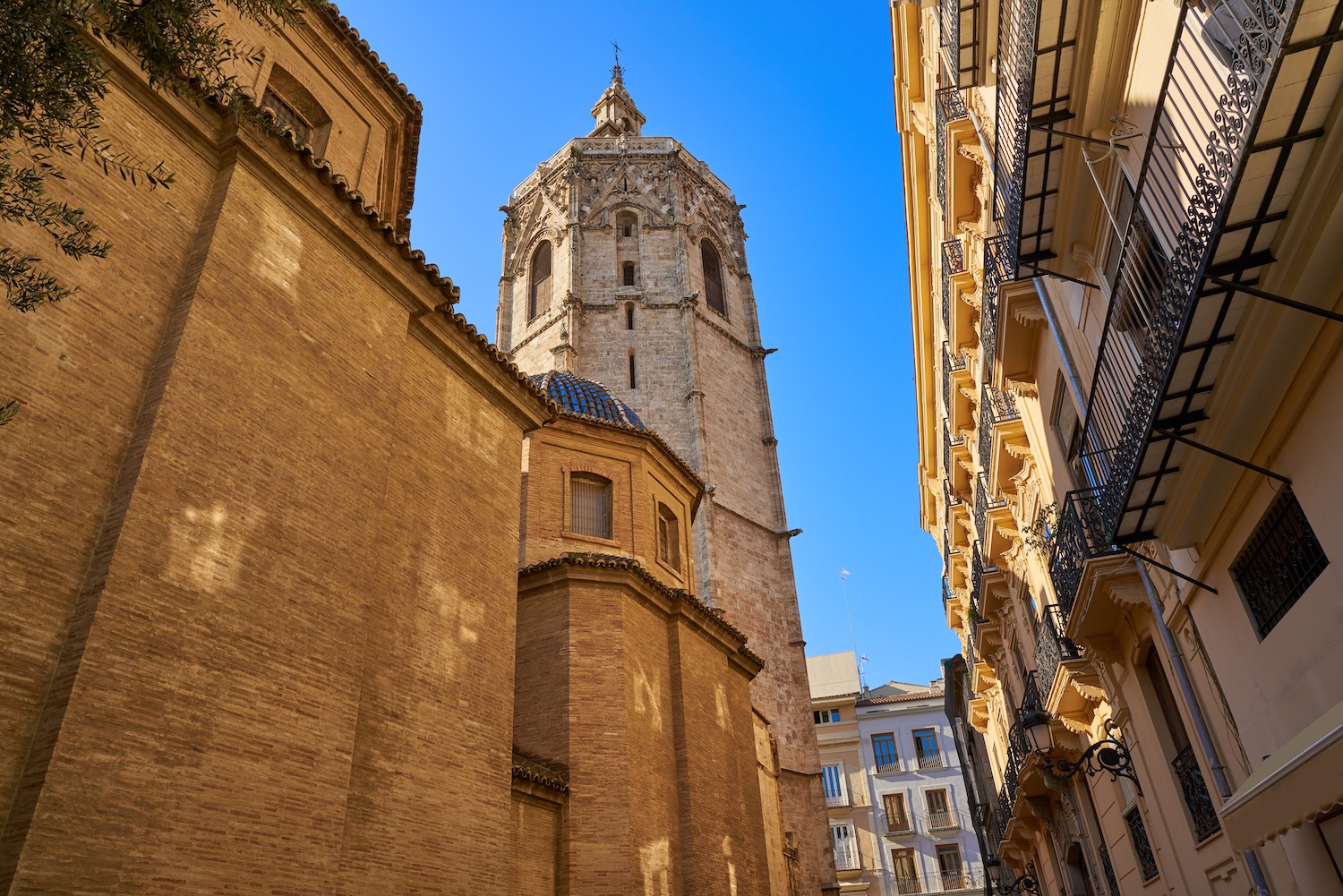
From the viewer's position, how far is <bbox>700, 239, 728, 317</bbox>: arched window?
123 ft

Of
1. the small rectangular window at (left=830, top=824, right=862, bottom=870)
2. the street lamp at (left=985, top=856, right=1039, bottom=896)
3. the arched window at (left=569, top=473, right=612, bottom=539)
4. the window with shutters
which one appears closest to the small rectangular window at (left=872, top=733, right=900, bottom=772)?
the small rectangular window at (left=830, top=824, right=862, bottom=870)

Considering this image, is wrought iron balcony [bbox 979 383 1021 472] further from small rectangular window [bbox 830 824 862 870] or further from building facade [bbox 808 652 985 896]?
small rectangular window [bbox 830 824 862 870]

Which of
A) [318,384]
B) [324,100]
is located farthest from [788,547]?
[318,384]

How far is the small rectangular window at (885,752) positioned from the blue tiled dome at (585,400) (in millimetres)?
26553

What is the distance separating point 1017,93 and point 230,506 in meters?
7.65

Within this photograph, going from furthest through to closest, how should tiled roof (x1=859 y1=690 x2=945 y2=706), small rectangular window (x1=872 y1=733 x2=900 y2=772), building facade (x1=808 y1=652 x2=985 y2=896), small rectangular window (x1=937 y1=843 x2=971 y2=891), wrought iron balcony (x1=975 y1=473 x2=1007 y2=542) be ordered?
1. tiled roof (x1=859 y1=690 x2=945 y2=706)
2. small rectangular window (x1=872 y1=733 x2=900 y2=772)
3. building facade (x1=808 y1=652 x2=985 y2=896)
4. small rectangular window (x1=937 y1=843 x2=971 y2=891)
5. wrought iron balcony (x1=975 y1=473 x2=1007 y2=542)

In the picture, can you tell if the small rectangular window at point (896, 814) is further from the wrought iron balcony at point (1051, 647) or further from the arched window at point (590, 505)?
the arched window at point (590, 505)

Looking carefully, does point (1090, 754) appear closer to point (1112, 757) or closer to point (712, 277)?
point (1112, 757)

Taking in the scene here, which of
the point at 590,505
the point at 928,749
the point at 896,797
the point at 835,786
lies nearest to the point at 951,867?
the point at 896,797

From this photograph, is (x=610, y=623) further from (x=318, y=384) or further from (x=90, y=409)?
(x=90, y=409)

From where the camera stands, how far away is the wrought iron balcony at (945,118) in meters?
13.3

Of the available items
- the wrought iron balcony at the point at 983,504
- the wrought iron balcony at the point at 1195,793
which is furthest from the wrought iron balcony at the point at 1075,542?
the wrought iron balcony at the point at 983,504

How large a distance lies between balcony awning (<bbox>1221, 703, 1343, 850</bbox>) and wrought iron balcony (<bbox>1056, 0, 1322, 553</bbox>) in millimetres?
2080

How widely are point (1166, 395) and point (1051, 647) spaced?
735 centimetres
